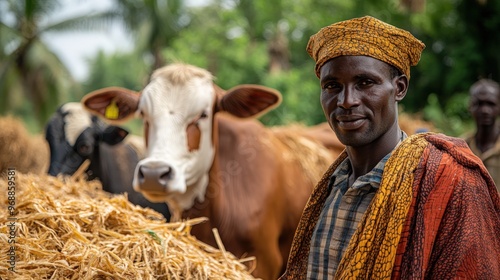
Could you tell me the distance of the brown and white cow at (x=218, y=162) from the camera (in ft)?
13.5

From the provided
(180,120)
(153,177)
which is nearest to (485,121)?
(180,120)

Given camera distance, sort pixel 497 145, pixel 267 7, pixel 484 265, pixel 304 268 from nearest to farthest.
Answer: pixel 484 265
pixel 304 268
pixel 497 145
pixel 267 7

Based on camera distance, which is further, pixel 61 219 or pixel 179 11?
pixel 179 11

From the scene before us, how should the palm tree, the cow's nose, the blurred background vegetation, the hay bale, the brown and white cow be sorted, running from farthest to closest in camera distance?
1. the palm tree
2. the blurred background vegetation
3. the hay bale
4. the brown and white cow
5. the cow's nose

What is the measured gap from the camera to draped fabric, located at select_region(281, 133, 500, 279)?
1638 mm

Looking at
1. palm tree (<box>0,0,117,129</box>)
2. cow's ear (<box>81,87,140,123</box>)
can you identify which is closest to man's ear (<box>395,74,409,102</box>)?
cow's ear (<box>81,87,140,123</box>)

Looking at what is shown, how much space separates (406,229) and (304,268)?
0.58 meters

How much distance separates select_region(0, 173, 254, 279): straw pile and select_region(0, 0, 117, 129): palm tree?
21261 millimetres

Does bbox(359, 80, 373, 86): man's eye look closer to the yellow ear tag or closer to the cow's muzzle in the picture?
the cow's muzzle

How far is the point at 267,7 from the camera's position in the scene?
776 inches

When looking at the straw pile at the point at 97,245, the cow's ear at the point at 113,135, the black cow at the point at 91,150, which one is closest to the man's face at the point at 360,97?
the straw pile at the point at 97,245

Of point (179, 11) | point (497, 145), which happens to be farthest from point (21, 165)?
point (179, 11)

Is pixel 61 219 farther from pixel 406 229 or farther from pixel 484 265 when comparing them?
pixel 484 265

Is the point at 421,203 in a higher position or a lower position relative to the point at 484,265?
higher
